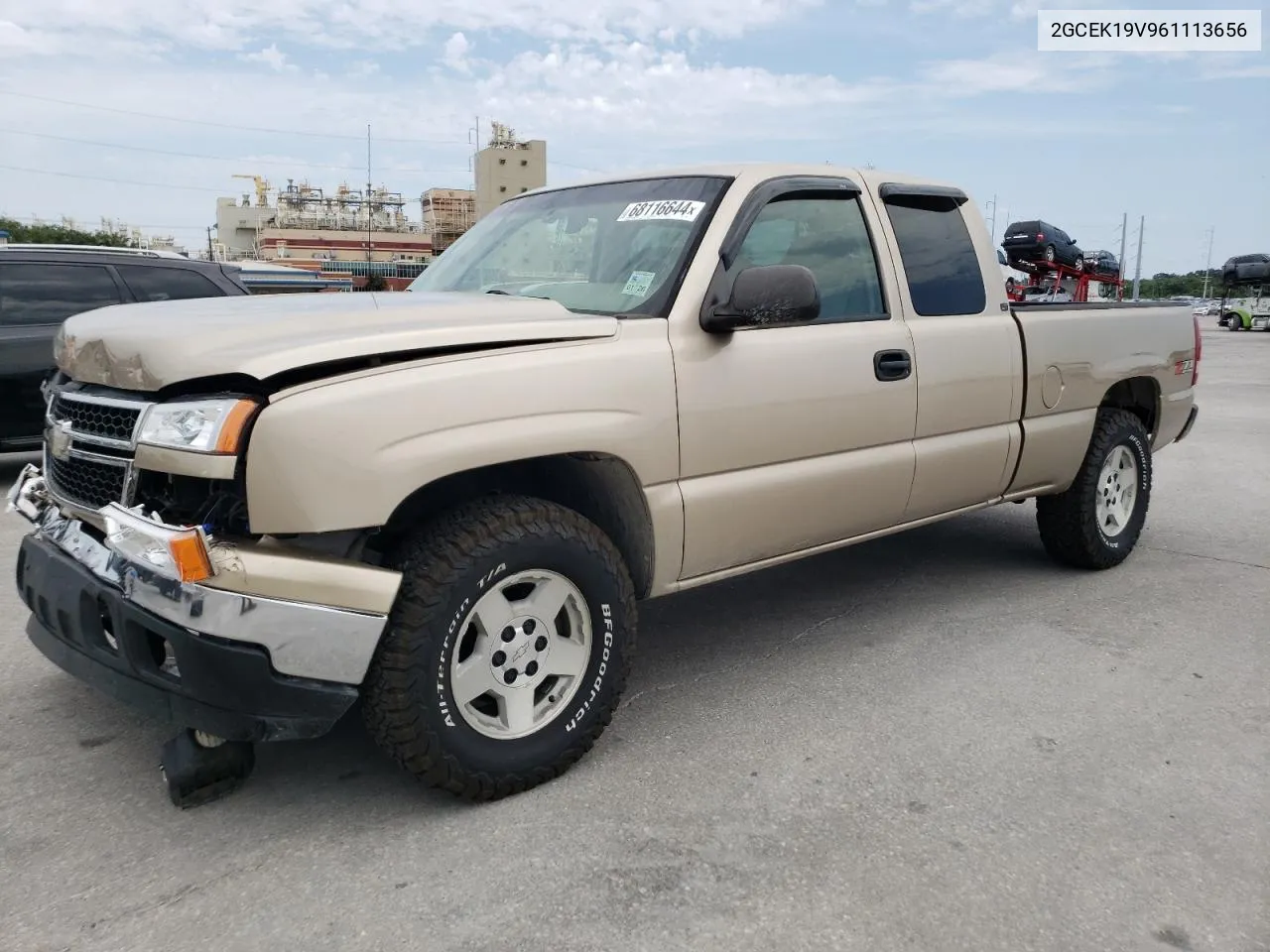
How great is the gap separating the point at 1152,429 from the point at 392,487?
14.7 feet

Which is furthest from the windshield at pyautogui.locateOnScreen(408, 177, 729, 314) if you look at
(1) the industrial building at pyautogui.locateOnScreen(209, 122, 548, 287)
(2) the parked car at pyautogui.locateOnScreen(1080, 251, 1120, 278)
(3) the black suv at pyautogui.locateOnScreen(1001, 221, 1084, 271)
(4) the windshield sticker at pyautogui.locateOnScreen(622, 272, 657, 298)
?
(1) the industrial building at pyautogui.locateOnScreen(209, 122, 548, 287)

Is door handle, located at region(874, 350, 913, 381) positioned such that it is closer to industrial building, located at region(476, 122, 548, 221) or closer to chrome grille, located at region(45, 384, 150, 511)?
chrome grille, located at region(45, 384, 150, 511)

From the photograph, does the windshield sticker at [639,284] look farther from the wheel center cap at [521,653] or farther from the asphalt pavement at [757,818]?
the asphalt pavement at [757,818]

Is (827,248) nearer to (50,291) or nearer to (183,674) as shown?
(183,674)

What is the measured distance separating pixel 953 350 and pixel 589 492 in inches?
69.7

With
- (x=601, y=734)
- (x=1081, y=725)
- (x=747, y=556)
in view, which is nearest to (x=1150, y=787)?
(x=1081, y=725)

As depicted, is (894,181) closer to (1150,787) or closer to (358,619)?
(1150,787)

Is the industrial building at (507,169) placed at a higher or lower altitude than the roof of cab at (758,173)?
higher

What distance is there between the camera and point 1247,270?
119 feet

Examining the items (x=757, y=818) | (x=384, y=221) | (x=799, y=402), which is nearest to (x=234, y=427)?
(x=757, y=818)

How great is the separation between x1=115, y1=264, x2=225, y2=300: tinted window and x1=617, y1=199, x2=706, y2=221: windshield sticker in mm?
5047

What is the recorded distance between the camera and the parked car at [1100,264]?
625 inches

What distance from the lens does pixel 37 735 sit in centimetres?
316

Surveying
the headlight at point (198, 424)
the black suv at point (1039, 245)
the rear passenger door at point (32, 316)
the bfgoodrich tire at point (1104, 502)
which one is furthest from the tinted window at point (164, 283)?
the black suv at point (1039, 245)
